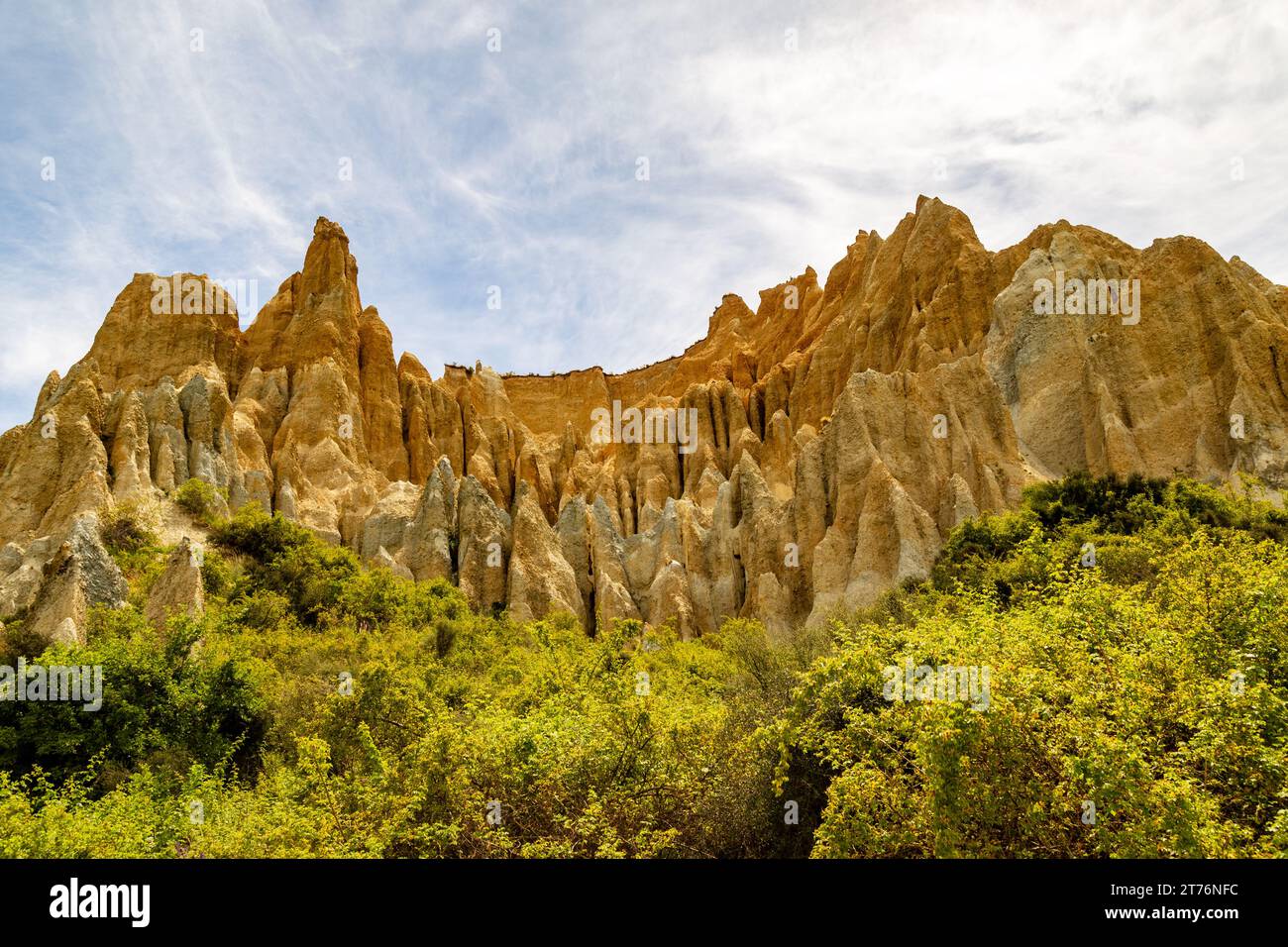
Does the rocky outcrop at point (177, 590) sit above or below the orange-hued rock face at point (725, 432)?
below

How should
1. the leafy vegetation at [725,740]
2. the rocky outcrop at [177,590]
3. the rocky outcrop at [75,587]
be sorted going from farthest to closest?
the rocky outcrop at [177,590], the rocky outcrop at [75,587], the leafy vegetation at [725,740]

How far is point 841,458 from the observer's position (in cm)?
3359

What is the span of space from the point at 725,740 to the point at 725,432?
4237 cm

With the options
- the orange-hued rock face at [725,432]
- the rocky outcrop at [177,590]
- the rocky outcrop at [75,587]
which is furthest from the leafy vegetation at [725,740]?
the orange-hued rock face at [725,432]

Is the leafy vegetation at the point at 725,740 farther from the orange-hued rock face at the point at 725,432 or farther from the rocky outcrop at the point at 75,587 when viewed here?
the orange-hued rock face at the point at 725,432

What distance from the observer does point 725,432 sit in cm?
5419

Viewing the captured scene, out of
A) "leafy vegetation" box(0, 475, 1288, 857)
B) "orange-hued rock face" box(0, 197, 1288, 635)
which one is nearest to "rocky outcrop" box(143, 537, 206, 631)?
"leafy vegetation" box(0, 475, 1288, 857)

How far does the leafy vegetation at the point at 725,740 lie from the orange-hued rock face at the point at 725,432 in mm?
6380

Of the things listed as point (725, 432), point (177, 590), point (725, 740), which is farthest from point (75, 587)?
point (725, 432)

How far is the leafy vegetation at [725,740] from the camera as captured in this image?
7328 millimetres

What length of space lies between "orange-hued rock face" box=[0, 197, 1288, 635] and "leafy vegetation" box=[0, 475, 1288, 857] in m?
6.38

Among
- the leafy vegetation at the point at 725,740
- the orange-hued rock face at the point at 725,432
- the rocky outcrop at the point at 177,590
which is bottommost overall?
the leafy vegetation at the point at 725,740

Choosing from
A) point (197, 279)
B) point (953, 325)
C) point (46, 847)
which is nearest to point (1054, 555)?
point (46, 847)

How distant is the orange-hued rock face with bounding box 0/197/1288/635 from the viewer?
3128 cm
